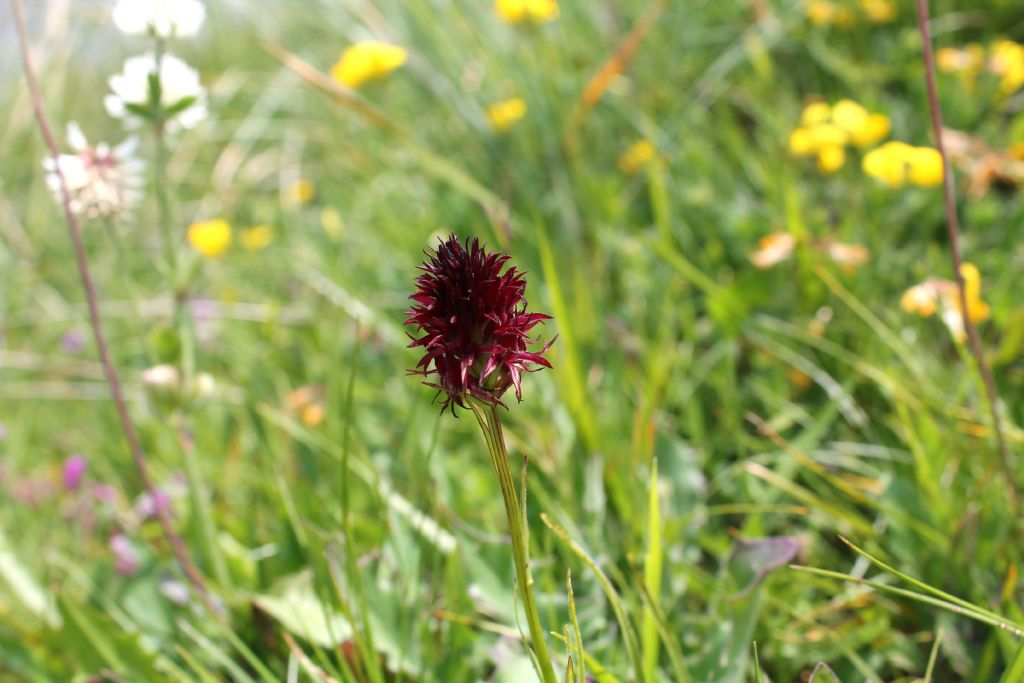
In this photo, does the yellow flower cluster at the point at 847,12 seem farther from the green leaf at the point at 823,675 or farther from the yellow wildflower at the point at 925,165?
the green leaf at the point at 823,675

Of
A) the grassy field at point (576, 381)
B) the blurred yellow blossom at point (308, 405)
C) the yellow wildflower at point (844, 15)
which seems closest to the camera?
the grassy field at point (576, 381)

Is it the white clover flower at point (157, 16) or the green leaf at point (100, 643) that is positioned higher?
the white clover flower at point (157, 16)

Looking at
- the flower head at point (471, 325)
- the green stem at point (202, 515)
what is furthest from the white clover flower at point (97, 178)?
the flower head at point (471, 325)

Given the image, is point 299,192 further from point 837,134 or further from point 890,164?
point 890,164

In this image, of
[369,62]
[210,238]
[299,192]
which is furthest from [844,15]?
[210,238]

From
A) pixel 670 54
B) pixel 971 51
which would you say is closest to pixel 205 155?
pixel 670 54
